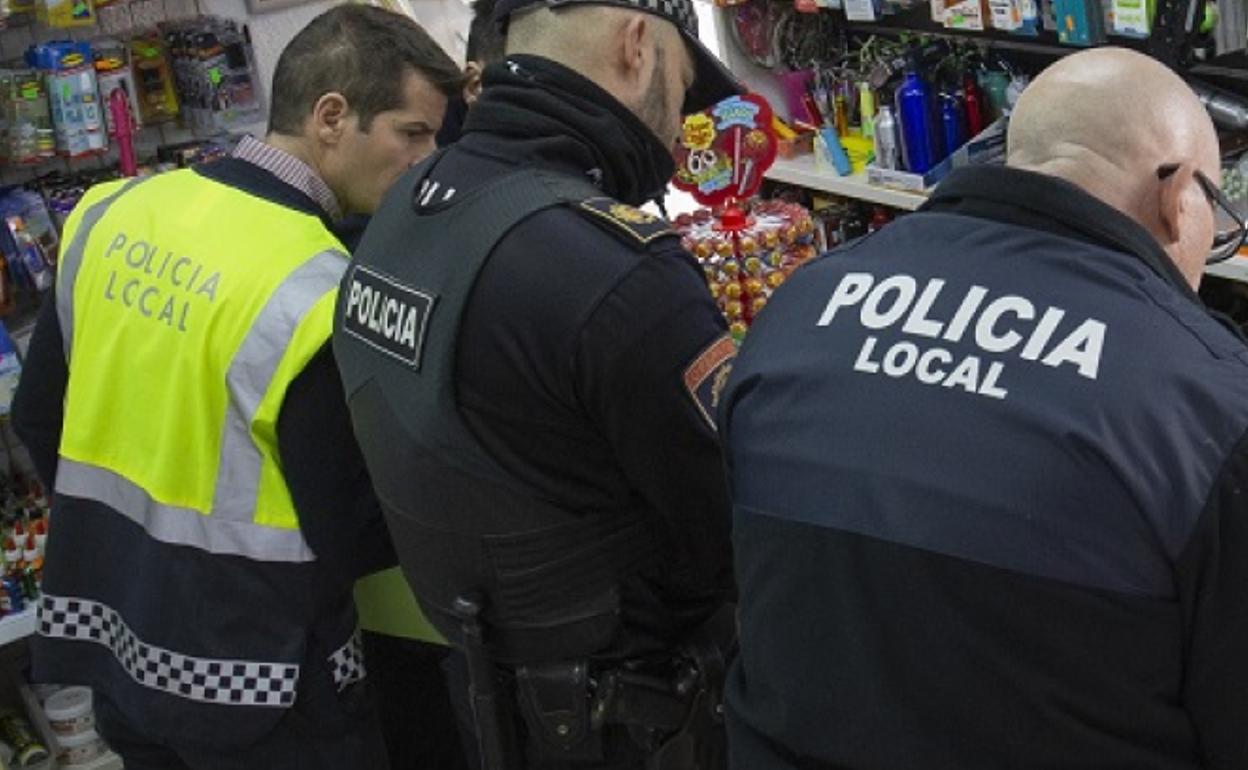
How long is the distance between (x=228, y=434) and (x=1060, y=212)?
4.15 ft

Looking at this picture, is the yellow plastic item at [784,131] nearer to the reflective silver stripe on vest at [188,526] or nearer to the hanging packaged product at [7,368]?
the hanging packaged product at [7,368]

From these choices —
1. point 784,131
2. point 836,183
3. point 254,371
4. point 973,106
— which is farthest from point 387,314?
point 784,131

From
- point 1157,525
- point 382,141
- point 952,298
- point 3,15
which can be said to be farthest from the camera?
point 3,15

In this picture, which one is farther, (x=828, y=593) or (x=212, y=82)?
(x=212, y=82)

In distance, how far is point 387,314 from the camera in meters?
1.94

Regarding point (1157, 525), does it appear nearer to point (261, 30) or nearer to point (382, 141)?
point (382, 141)

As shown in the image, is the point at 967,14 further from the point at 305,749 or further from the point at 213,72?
the point at 305,749

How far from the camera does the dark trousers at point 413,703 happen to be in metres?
2.76

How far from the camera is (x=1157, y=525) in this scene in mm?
1276

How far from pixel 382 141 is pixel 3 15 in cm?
142

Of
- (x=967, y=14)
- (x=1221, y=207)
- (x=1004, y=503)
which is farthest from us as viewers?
(x=967, y=14)

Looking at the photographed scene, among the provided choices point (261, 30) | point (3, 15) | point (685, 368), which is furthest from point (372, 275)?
point (261, 30)

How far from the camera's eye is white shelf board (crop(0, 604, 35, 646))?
3.57m

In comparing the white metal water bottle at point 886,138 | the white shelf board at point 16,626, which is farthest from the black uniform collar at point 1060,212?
the white shelf board at point 16,626
